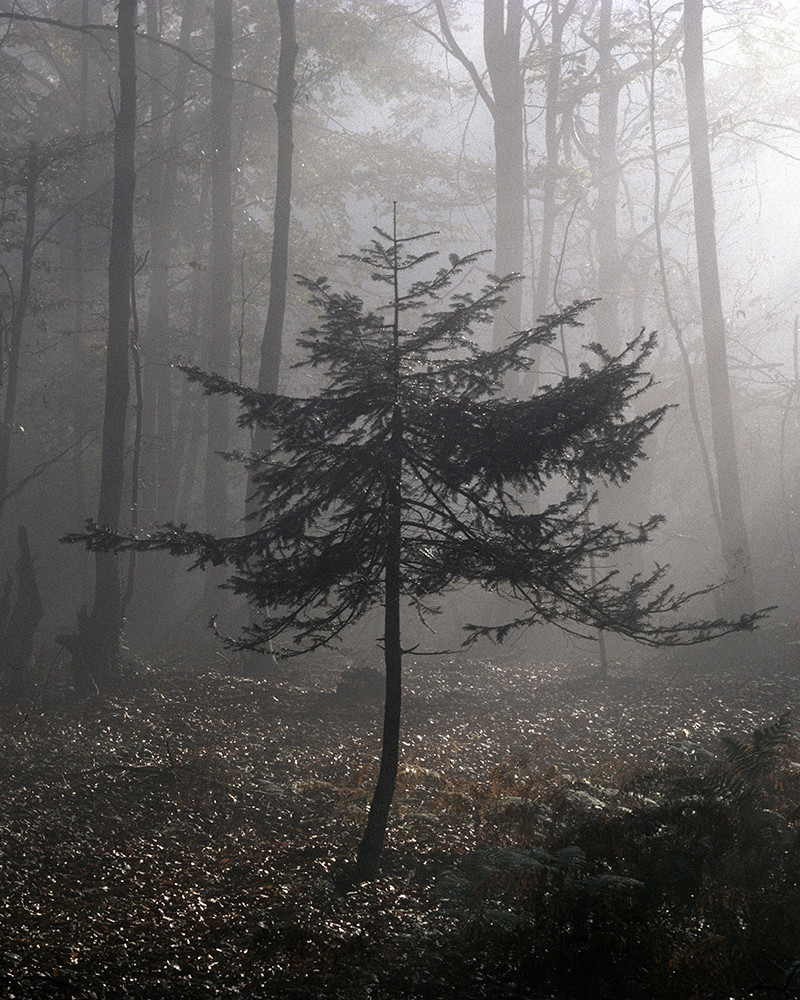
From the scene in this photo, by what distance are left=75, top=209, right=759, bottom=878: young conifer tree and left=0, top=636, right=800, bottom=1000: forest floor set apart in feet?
3.14

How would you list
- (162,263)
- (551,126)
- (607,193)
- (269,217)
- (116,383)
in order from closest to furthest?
(116,383), (162,263), (551,126), (269,217), (607,193)

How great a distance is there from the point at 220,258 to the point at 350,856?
14986 millimetres

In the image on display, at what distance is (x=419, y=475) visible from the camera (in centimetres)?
587

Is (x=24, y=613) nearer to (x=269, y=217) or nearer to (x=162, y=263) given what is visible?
(x=162, y=263)

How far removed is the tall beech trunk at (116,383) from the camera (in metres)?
12.5

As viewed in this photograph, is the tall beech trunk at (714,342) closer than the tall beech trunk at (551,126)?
Yes

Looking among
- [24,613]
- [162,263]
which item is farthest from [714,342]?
[162,263]

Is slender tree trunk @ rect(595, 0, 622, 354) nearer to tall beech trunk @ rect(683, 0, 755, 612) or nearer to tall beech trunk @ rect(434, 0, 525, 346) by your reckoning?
tall beech trunk @ rect(434, 0, 525, 346)

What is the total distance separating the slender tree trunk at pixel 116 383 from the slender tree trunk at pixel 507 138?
8589mm

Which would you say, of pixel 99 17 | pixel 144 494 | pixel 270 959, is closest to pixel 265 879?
pixel 270 959

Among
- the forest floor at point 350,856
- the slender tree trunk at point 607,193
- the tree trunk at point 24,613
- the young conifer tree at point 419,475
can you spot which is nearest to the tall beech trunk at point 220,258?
the tree trunk at point 24,613

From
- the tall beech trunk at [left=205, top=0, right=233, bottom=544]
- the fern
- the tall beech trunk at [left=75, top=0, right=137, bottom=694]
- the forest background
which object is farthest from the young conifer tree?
the tall beech trunk at [left=205, top=0, right=233, bottom=544]

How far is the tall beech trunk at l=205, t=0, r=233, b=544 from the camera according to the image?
17.2 meters

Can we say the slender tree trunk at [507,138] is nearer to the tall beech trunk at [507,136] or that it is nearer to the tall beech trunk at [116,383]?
the tall beech trunk at [507,136]
